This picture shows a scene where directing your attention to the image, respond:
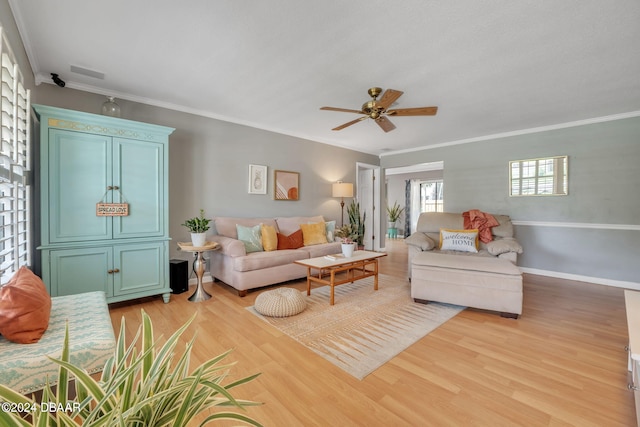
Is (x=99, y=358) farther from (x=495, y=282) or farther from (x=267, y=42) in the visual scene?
(x=495, y=282)

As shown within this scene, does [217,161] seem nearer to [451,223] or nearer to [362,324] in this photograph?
[362,324]

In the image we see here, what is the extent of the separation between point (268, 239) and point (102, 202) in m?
1.84

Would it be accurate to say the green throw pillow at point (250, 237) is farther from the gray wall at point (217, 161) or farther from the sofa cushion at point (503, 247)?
the sofa cushion at point (503, 247)

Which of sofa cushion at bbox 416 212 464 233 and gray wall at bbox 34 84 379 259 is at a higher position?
gray wall at bbox 34 84 379 259

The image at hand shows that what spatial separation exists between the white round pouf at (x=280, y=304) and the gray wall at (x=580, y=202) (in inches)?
157

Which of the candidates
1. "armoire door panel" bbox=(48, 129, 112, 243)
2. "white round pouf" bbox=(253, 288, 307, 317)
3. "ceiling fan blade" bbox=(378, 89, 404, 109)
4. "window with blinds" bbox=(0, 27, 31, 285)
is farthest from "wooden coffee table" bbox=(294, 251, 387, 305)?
"window with blinds" bbox=(0, 27, 31, 285)

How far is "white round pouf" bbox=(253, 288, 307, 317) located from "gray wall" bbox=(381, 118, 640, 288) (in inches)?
157

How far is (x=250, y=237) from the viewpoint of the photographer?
375 centimetres

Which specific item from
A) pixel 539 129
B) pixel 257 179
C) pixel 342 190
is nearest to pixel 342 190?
pixel 342 190

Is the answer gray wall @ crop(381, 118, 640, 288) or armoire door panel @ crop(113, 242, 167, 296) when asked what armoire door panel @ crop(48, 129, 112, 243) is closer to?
armoire door panel @ crop(113, 242, 167, 296)

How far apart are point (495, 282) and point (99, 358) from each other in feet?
9.92

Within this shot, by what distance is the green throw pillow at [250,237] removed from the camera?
3.69m

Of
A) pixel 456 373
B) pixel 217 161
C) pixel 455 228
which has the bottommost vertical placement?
pixel 456 373

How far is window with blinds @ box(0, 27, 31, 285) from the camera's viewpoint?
1666 millimetres
